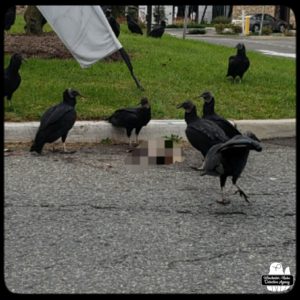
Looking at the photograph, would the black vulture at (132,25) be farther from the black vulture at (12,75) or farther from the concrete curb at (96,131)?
the concrete curb at (96,131)

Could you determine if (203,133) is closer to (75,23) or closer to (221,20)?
(75,23)

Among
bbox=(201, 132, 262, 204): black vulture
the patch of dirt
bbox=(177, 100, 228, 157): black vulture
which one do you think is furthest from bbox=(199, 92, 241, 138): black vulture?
the patch of dirt

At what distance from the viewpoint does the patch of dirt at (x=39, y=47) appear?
10.1 m

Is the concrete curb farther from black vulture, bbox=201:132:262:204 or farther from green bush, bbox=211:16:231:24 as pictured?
green bush, bbox=211:16:231:24

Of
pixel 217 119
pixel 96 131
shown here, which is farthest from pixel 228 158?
pixel 96 131

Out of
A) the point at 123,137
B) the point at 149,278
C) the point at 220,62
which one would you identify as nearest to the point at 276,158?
the point at 123,137

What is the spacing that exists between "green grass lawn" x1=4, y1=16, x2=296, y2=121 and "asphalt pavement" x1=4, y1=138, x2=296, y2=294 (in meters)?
1.35

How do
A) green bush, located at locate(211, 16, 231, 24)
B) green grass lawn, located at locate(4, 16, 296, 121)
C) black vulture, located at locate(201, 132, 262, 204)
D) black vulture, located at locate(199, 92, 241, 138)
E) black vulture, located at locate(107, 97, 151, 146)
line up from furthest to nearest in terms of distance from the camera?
green bush, located at locate(211, 16, 231, 24), green grass lawn, located at locate(4, 16, 296, 121), black vulture, located at locate(107, 97, 151, 146), black vulture, located at locate(199, 92, 241, 138), black vulture, located at locate(201, 132, 262, 204)

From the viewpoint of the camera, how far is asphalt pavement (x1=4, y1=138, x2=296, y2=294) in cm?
272

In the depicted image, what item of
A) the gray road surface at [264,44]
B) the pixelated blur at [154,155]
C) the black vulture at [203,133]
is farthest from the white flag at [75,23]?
the gray road surface at [264,44]

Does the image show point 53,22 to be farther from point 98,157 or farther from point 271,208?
point 98,157

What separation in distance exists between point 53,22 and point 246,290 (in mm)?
1337

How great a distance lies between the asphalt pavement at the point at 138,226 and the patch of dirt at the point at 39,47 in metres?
4.68
